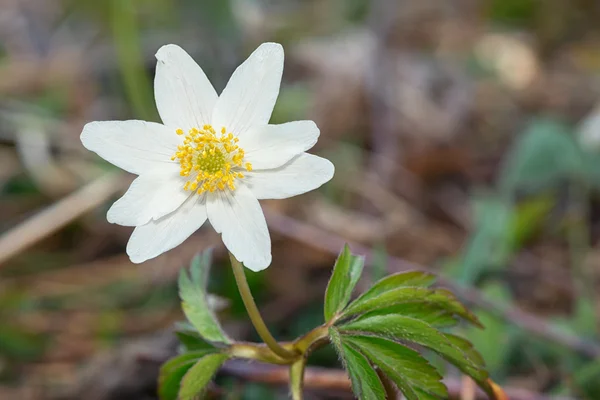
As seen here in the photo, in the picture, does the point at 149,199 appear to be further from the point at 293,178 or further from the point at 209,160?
the point at 293,178

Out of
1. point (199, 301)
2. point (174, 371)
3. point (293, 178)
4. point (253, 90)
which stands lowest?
point (174, 371)

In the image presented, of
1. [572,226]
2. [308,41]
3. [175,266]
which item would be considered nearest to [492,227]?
[572,226]

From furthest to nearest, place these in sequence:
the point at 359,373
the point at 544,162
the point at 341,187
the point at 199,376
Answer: the point at 341,187
the point at 544,162
the point at 199,376
the point at 359,373

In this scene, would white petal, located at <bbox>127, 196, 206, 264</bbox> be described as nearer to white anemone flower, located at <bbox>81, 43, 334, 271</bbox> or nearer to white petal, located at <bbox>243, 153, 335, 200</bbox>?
white anemone flower, located at <bbox>81, 43, 334, 271</bbox>

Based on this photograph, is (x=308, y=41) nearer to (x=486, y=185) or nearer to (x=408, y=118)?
(x=408, y=118)

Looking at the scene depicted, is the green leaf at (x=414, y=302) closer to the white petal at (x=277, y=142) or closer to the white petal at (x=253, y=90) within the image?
the white petal at (x=277, y=142)

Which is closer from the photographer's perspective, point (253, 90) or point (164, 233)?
point (164, 233)

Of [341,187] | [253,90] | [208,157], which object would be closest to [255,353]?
[208,157]
